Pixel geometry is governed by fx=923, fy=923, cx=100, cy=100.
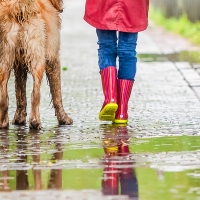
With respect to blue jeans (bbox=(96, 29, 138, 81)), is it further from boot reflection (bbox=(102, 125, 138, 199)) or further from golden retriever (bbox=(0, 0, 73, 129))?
boot reflection (bbox=(102, 125, 138, 199))

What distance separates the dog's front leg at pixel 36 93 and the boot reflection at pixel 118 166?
0.63 metres

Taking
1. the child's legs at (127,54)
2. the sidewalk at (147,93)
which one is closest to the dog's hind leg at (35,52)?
the sidewalk at (147,93)

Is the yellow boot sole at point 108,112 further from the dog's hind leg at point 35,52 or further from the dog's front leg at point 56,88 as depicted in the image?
the dog's hind leg at point 35,52

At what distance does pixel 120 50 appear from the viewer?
28.4 ft

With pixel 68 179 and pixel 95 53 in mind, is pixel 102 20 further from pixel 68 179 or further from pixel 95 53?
pixel 95 53

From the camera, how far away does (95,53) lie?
661 inches

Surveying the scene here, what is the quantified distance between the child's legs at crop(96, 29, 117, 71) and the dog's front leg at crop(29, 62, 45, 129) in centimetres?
85

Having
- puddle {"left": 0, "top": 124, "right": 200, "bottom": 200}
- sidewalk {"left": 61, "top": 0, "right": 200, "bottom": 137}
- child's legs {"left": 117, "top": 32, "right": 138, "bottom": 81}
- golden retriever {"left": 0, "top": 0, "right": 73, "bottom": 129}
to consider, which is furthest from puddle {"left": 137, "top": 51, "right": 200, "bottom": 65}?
puddle {"left": 0, "top": 124, "right": 200, "bottom": 200}

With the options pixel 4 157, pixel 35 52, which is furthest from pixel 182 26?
pixel 4 157

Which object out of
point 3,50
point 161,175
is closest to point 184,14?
point 3,50

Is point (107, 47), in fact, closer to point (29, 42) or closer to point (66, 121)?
point (66, 121)

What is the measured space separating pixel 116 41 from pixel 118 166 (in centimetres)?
270

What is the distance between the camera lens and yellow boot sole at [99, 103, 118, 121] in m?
8.41

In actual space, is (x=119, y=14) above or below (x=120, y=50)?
above
